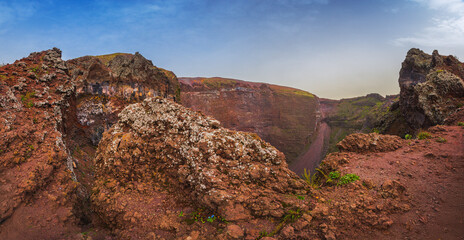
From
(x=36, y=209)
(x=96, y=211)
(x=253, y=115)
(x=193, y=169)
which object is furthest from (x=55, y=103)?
(x=253, y=115)

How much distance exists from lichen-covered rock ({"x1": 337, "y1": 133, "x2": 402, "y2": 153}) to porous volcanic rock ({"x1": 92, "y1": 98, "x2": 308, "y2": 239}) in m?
4.64

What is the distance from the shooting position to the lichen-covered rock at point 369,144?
26.0 feet

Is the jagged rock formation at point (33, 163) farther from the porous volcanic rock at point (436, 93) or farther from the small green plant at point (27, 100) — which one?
the porous volcanic rock at point (436, 93)

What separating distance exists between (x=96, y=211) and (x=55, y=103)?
446 cm

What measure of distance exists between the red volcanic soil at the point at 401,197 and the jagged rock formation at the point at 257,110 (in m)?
25.8

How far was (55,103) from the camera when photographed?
682cm

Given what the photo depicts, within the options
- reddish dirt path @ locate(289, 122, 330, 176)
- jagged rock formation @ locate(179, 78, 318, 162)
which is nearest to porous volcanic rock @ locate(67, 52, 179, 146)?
jagged rock formation @ locate(179, 78, 318, 162)

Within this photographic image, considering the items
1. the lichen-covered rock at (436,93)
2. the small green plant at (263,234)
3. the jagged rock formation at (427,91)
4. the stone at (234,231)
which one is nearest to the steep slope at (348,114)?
the jagged rock formation at (427,91)

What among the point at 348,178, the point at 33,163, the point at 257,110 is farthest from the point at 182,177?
the point at 257,110

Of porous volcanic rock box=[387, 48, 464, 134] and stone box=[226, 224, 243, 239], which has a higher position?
porous volcanic rock box=[387, 48, 464, 134]

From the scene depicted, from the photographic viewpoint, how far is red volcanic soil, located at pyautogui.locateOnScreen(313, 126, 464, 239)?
4.07 meters

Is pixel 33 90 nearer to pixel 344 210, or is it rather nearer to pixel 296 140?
pixel 344 210

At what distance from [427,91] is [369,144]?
→ 8599 mm

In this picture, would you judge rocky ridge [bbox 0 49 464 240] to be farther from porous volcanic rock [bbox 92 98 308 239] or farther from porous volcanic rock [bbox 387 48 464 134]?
porous volcanic rock [bbox 387 48 464 134]
